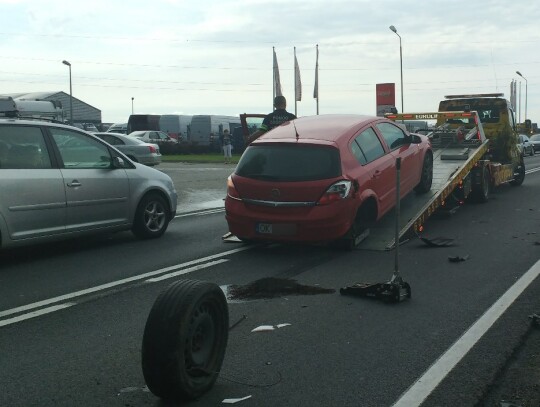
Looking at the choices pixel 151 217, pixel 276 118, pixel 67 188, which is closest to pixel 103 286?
pixel 67 188

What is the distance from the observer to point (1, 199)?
8531mm

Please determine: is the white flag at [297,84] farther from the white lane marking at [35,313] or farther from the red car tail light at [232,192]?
the white lane marking at [35,313]

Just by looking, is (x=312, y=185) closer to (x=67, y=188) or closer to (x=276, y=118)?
(x=67, y=188)

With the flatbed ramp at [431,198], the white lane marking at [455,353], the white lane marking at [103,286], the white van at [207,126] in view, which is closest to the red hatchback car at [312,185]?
the flatbed ramp at [431,198]

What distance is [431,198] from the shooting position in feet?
36.7

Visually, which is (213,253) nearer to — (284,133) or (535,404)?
(284,133)

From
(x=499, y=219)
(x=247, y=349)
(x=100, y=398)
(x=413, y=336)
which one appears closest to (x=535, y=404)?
(x=413, y=336)

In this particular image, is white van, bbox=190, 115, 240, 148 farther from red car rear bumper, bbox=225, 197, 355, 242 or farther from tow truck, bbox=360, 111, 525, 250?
red car rear bumper, bbox=225, 197, 355, 242

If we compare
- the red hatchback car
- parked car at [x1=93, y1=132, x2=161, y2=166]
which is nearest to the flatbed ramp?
the red hatchback car

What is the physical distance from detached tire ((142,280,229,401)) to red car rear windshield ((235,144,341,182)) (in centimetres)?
476

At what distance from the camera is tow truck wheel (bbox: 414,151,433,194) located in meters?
11.8

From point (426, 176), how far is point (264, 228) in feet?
12.5

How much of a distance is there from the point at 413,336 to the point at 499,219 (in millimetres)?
7724

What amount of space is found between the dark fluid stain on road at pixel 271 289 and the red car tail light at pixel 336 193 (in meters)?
1.49
